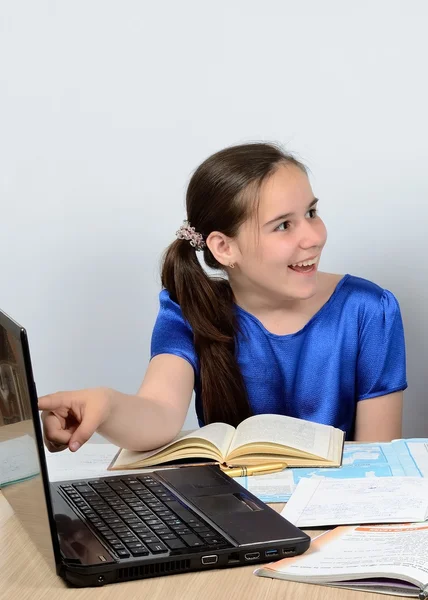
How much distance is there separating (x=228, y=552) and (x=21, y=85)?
1927 mm

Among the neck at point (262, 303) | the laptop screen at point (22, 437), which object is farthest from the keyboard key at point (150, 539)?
the neck at point (262, 303)

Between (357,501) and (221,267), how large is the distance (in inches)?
36.1

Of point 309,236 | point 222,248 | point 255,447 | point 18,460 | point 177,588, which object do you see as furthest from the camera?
point 222,248

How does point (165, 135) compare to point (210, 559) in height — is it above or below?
above

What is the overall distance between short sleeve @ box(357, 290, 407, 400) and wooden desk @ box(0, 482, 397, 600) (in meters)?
1.00

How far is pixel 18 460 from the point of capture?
1.04 m

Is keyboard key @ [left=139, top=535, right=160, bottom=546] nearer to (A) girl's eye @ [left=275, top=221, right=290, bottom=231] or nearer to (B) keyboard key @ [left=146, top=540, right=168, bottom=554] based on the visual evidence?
(B) keyboard key @ [left=146, top=540, right=168, bottom=554]

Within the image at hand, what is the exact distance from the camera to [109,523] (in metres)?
1.03

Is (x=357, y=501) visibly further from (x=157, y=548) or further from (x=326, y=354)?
(x=326, y=354)

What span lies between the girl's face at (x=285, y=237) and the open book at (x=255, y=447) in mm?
412

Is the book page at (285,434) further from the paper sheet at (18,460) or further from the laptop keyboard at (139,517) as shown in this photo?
the paper sheet at (18,460)

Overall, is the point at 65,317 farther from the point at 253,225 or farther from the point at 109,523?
the point at 109,523

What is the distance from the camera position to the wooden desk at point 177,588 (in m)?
0.87

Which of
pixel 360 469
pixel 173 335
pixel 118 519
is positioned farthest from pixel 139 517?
pixel 173 335
